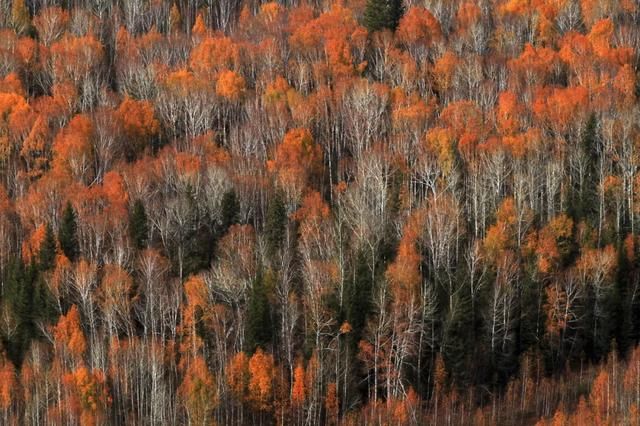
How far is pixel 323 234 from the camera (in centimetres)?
8862

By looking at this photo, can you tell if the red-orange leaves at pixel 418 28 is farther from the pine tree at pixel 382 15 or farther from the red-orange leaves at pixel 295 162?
the red-orange leaves at pixel 295 162

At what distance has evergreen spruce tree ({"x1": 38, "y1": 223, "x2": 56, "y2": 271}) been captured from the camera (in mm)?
86625

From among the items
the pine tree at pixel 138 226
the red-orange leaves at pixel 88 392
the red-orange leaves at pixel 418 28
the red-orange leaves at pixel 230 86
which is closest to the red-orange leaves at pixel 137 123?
the red-orange leaves at pixel 230 86

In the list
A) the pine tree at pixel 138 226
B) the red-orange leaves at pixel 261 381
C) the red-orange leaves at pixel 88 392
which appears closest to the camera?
the red-orange leaves at pixel 88 392

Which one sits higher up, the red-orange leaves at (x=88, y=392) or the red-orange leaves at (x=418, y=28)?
the red-orange leaves at (x=418, y=28)

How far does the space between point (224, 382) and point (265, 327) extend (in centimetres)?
558

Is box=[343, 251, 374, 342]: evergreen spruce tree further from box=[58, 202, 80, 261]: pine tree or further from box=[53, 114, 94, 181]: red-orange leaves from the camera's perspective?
box=[53, 114, 94, 181]: red-orange leaves

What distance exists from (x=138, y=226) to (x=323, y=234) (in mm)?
14140

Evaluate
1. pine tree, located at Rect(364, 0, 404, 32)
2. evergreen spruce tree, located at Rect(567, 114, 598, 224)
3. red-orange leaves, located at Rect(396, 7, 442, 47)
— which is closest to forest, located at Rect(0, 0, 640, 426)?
evergreen spruce tree, located at Rect(567, 114, 598, 224)

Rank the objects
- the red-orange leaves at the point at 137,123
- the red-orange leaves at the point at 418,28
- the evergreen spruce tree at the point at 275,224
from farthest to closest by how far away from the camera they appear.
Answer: the red-orange leaves at the point at 418,28 → the red-orange leaves at the point at 137,123 → the evergreen spruce tree at the point at 275,224

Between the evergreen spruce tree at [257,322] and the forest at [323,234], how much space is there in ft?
0.64

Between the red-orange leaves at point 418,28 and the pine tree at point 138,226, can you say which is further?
the red-orange leaves at point 418,28

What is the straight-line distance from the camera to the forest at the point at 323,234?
77.9 metres

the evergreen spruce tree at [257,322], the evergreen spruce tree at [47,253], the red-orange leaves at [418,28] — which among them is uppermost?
the red-orange leaves at [418,28]
